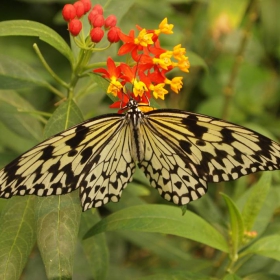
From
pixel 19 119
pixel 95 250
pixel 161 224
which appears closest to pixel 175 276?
pixel 161 224

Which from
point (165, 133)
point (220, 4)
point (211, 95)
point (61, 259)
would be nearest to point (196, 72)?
point (211, 95)

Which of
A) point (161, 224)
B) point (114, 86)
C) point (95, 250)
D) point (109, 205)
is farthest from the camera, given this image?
point (109, 205)

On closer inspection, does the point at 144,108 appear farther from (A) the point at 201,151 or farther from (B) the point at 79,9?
(B) the point at 79,9

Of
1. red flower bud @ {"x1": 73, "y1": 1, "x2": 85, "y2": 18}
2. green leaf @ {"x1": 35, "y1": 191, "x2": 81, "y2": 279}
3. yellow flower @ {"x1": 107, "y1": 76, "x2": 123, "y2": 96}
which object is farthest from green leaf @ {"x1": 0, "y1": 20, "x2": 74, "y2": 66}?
green leaf @ {"x1": 35, "y1": 191, "x2": 81, "y2": 279}

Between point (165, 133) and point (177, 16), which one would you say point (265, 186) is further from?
point (177, 16)

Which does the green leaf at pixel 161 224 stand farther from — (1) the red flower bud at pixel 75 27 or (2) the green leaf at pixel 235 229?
(1) the red flower bud at pixel 75 27

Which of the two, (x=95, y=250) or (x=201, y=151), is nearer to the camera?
(x=201, y=151)

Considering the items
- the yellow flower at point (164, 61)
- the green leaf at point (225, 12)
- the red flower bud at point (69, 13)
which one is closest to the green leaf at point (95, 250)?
the yellow flower at point (164, 61)

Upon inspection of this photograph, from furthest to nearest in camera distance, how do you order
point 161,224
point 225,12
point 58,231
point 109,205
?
point 225,12 → point 109,205 → point 161,224 → point 58,231
